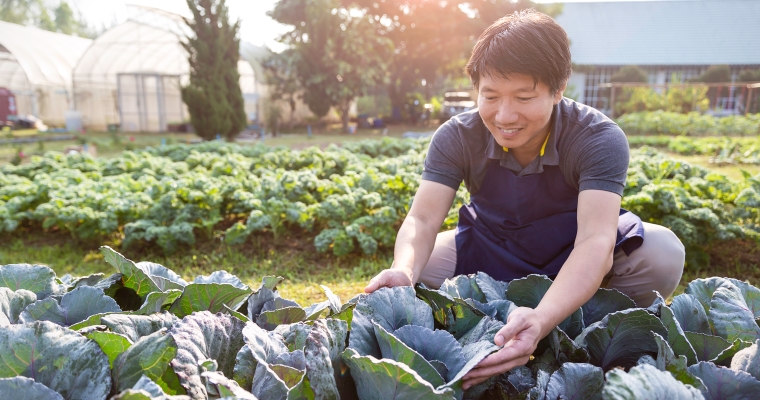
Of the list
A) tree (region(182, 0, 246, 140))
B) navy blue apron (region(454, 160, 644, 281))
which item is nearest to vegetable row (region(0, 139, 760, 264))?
navy blue apron (region(454, 160, 644, 281))

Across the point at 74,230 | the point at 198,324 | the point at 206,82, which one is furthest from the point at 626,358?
the point at 206,82

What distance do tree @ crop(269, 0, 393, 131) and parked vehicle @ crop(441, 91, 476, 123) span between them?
9.84ft

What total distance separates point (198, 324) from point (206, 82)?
1346cm

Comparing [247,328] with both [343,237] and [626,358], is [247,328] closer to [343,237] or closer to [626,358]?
[626,358]

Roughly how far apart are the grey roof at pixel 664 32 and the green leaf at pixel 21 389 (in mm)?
27376

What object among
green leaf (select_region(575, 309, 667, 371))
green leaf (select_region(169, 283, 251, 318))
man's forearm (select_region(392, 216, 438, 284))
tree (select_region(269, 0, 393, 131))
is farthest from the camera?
tree (select_region(269, 0, 393, 131))

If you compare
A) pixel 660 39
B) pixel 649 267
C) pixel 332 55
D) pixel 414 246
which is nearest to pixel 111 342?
pixel 414 246

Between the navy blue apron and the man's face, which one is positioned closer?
the man's face

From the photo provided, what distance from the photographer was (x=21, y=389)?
31.6 inches

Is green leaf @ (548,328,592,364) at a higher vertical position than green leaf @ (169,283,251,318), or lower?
lower

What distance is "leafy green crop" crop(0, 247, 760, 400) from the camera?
0.89m

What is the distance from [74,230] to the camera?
13.2ft

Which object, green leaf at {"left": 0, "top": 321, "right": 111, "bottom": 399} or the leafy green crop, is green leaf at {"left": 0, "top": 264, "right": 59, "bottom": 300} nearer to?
the leafy green crop

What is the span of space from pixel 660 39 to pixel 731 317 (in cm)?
3034
